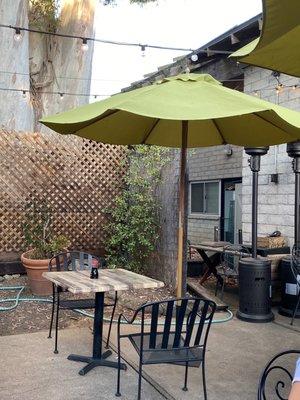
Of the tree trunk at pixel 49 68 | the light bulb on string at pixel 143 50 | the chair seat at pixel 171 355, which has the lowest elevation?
the chair seat at pixel 171 355

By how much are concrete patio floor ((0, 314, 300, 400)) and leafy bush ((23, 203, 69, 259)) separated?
203 centimetres

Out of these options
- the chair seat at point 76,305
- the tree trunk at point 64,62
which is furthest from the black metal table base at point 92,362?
the tree trunk at point 64,62

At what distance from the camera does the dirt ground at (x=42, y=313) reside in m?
5.03

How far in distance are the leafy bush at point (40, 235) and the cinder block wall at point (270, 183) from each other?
2.89 m

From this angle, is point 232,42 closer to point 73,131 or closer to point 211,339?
point 73,131

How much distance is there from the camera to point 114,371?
3.83 meters

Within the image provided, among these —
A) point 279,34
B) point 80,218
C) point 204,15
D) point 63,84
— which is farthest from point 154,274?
point 204,15

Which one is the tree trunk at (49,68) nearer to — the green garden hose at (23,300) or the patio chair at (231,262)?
the green garden hose at (23,300)

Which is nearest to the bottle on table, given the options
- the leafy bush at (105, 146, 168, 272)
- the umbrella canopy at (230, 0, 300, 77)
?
the umbrella canopy at (230, 0, 300, 77)

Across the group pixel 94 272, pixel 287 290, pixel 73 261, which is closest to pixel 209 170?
pixel 287 290

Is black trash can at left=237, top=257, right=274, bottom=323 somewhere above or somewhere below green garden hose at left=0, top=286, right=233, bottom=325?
above

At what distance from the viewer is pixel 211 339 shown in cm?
475

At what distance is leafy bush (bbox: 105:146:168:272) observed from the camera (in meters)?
6.70

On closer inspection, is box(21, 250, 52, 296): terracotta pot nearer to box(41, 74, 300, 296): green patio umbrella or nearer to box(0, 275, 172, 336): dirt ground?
box(0, 275, 172, 336): dirt ground
